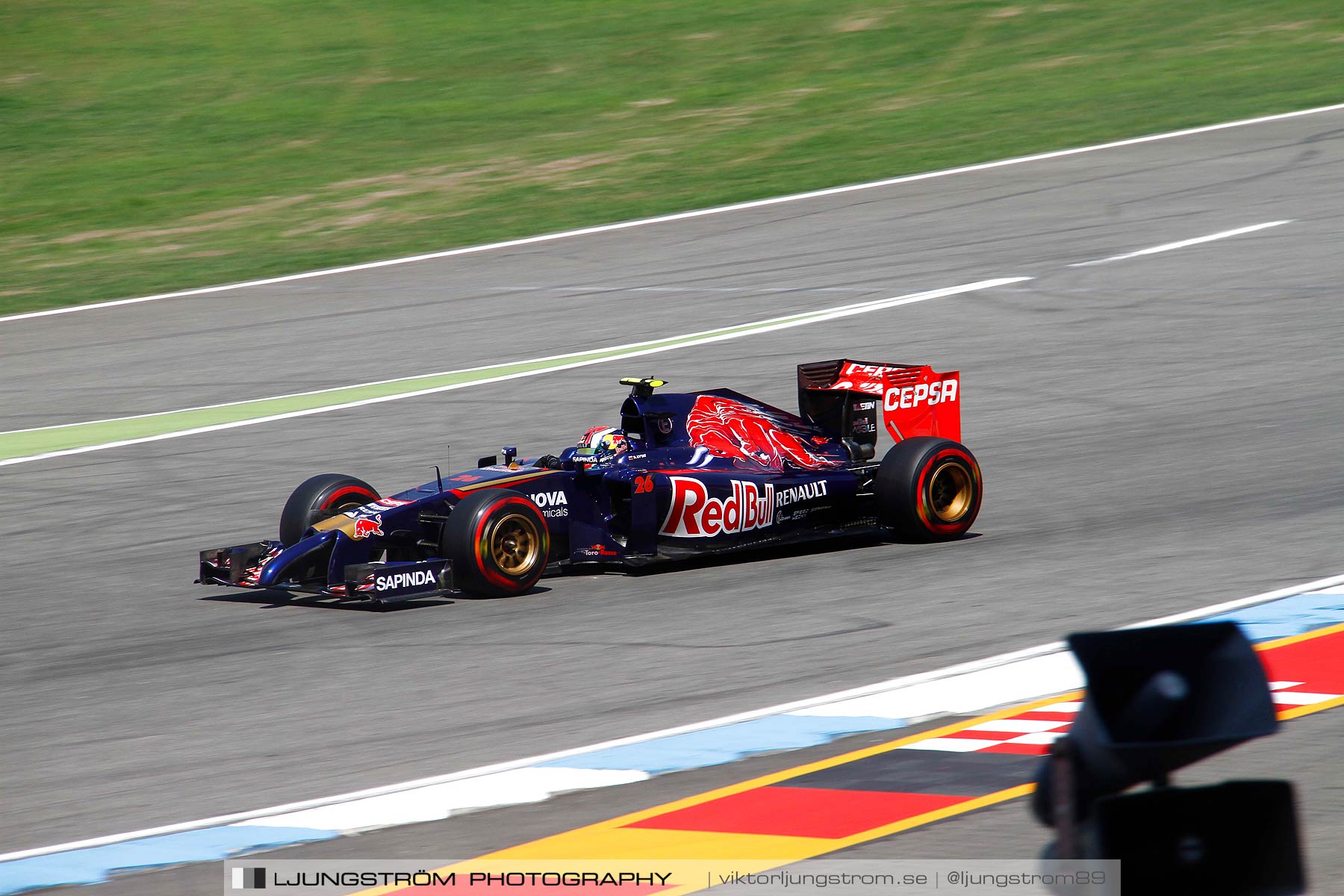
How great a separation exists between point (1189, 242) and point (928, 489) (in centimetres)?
1277

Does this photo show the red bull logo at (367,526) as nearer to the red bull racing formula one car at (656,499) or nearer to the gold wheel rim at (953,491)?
the red bull racing formula one car at (656,499)

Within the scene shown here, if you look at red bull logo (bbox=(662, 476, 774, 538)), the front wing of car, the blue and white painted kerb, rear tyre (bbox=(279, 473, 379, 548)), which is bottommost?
the blue and white painted kerb

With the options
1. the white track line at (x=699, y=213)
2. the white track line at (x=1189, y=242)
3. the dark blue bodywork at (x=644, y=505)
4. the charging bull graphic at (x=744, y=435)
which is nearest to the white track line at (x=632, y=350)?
the white track line at (x=1189, y=242)

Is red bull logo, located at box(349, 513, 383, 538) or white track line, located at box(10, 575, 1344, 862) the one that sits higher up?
red bull logo, located at box(349, 513, 383, 538)

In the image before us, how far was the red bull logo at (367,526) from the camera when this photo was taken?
10.5m

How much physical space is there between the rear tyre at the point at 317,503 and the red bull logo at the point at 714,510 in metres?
1.89

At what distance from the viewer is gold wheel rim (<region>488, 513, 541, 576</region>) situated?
10414mm

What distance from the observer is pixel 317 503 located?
1116 centimetres

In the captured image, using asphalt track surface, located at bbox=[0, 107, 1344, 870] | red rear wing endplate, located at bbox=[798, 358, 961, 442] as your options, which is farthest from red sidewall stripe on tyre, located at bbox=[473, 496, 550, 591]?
red rear wing endplate, located at bbox=[798, 358, 961, 442]

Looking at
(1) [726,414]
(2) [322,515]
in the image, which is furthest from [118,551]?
(1) [726,414]

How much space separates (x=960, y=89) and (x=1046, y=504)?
21.7 metres

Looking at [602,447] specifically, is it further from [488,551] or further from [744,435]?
[488,551]

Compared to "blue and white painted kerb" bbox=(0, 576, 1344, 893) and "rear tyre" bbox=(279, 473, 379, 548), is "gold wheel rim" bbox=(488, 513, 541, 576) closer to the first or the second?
"rear tyre" bbox=(279, 473, 379, 548)

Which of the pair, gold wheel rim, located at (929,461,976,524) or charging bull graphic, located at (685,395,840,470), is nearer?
charging bull graphic, located at (685,395,840,470)
